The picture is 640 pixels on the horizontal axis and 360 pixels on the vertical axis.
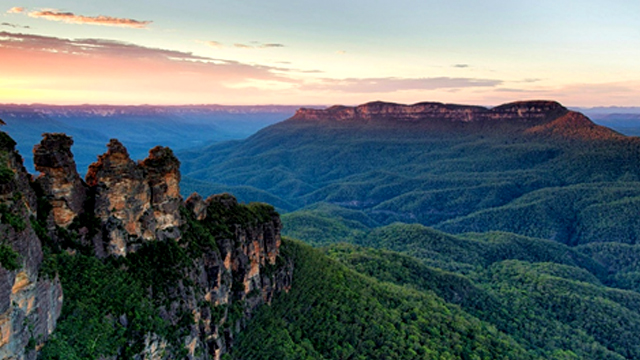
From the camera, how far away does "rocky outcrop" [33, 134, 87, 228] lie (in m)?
32.6

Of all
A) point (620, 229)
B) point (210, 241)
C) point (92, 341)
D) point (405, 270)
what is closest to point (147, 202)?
point (210, 241)

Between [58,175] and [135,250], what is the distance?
9651 millimetres

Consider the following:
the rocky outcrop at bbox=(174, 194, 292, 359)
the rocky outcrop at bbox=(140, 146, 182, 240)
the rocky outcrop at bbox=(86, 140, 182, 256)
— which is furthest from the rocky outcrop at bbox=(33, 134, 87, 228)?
the rocky outcrop at bbox=(174, 194, 292, 359)

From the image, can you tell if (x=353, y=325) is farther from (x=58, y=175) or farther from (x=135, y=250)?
(x=58, y=175)

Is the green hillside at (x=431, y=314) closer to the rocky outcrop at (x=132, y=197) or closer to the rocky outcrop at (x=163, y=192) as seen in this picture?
the rocky outcrop at (x=163, y=192)

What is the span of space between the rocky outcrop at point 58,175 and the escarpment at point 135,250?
0.08 m

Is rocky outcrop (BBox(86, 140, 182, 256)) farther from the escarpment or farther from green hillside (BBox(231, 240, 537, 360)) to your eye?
green hillside (BBox(231, 240, 537, 360))

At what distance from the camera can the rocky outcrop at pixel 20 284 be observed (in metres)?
22.4

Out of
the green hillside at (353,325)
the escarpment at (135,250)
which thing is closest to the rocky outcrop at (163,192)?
the escarpment at (135,250)

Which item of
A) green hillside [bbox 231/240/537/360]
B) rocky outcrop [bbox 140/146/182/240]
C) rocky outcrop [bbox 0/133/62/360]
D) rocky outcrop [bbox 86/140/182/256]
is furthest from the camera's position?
green hillside [bbox 231/240/537/360]

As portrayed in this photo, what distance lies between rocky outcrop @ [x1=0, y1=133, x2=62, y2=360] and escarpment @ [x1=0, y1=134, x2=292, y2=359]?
7 centimetres

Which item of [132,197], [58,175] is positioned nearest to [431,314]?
[132,197]

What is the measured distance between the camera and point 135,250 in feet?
127

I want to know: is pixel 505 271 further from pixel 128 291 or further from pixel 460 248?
pixel 128 291
